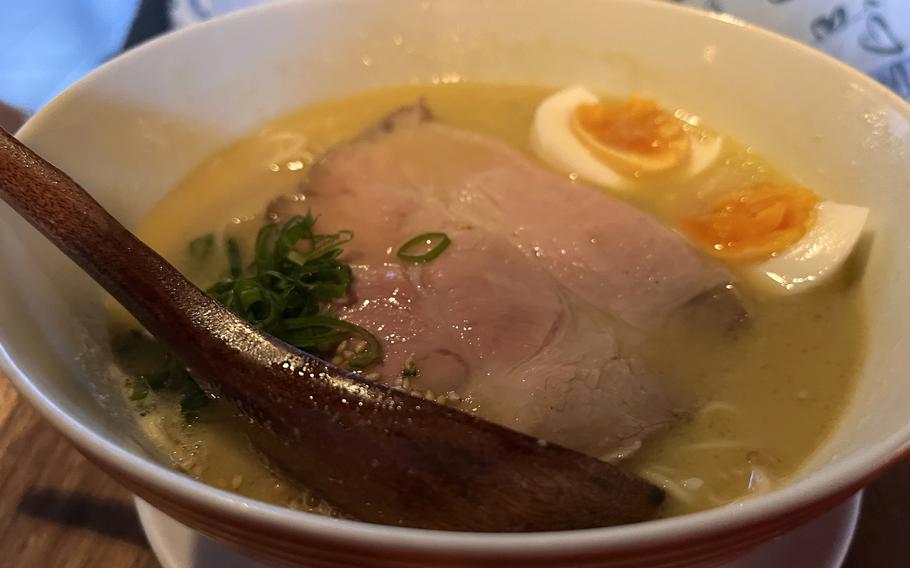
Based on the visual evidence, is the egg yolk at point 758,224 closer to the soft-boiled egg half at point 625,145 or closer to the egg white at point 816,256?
the egg white at point 816,256

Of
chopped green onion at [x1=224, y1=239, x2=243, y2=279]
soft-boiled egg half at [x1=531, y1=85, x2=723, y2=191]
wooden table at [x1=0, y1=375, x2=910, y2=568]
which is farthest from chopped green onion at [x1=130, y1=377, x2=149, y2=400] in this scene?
soft-boiled egg half at [x1=531, y1=85, x2=723, y2=191]

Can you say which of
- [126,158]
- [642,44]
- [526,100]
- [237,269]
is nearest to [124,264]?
[237,269]

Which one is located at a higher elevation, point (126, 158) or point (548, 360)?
point (126, 158)

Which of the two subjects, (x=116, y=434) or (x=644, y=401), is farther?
(x=644, y=401)

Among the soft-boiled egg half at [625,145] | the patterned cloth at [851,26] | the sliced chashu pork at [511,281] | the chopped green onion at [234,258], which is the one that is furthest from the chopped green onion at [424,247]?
the patterned cloth at [851,26]

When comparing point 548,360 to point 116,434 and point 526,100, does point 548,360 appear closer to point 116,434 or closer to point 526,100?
point 116,434
